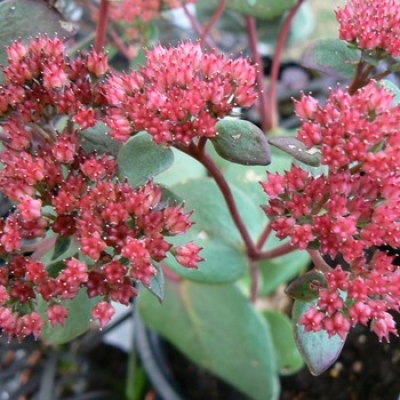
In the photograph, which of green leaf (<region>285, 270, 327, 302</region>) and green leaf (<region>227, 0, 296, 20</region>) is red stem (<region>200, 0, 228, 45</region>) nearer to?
green leaf (<region>227, 0, 296, 20</region>)

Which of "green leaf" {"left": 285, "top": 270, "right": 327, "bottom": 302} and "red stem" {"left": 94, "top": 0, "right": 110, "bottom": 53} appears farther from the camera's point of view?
"red stem" {"left": 94, "top": 0, "right": 110, "bottom": 53}

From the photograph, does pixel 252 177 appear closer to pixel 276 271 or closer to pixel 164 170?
pixel 276 271

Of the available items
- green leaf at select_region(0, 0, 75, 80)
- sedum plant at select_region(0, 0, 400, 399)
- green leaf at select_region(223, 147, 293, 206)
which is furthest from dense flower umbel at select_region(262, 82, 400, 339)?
green leaf at select_region(223, 147, 293, 206)

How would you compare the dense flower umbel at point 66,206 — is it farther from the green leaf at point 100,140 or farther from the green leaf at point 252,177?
the green leaf at point 252,177

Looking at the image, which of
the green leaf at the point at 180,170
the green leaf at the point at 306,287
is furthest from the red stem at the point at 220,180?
the green leaf at the point at 180,170

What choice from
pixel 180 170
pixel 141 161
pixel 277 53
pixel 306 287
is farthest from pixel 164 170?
pixel 277 53

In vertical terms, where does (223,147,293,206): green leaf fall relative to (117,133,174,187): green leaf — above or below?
below
